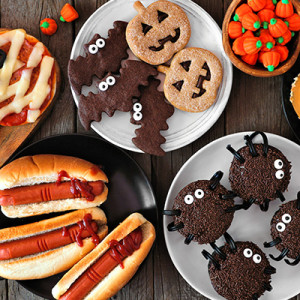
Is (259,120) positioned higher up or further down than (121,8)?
further down

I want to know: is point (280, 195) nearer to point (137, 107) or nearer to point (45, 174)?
point (137, 107)

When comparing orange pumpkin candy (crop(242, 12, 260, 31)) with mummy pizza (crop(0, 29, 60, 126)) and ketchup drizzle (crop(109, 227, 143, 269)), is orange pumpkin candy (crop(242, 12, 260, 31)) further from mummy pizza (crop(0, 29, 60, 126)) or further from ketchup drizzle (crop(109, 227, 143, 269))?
ketchup drizzle (crop(109, 227, 143, 269))

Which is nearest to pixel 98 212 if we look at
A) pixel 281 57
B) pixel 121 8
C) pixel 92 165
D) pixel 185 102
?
pixel 92 165

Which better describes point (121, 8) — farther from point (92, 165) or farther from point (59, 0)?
point (92, 165)

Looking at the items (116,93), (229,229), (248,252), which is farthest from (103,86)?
(248,252)

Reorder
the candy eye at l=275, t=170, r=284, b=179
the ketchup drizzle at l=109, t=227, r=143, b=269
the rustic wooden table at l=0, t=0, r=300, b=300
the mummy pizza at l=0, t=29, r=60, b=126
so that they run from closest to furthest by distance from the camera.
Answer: the candy eye at l=275, t=170, r=284, b=179
the ketchup drizzle at l=109, t=227, r=143, b=269
the mummy pizza at l=0, t=29, r=60, b=126
the rustic wooden table at l=0, t=0, r=300, b=300

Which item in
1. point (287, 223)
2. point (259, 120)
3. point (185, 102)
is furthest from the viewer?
point (259, 120)

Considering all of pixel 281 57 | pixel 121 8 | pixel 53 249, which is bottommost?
pixel 53 249

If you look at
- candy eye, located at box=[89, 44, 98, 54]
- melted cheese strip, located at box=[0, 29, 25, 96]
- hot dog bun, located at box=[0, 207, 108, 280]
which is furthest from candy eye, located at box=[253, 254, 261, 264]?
melted cheese strip, located at box=[0, 29, 25, 96]
